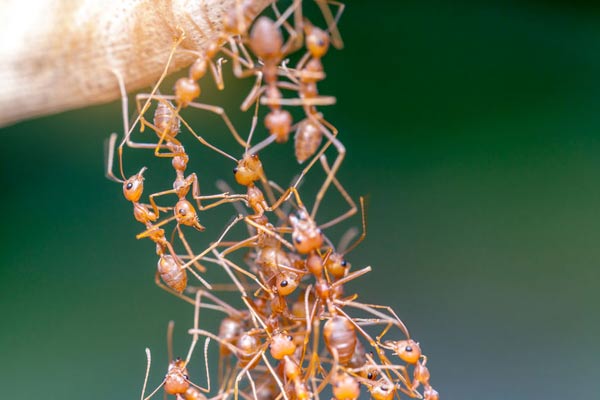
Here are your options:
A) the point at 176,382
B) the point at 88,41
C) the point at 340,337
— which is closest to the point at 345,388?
the point at 340,337

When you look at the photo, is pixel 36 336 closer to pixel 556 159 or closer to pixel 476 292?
pixel 476 292

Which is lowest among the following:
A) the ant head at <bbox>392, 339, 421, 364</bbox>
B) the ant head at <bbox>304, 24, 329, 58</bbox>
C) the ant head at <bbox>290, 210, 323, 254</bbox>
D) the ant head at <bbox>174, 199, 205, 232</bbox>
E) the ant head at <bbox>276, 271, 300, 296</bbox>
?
the ant head at <bbox>392, 339, 421, 364</bbox>

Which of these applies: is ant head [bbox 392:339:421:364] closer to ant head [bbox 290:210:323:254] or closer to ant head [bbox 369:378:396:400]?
ant head [bbox 369:378:396:400]

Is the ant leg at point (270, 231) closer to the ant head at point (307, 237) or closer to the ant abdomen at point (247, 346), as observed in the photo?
the ant head at point (307, 237)

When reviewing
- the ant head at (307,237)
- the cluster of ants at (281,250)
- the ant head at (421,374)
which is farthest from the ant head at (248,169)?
the ant head at (421,374)

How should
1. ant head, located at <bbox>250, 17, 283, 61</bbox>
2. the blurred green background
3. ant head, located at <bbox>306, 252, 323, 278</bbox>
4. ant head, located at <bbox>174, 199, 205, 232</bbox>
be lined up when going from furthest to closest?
the blurred green background < ant head, located at <bbox>174, 199, 205, 232</bbox> < ant head, located at <bbox>306, 252, 323, 278</bbox> < ant head, located at <bbox>250, 17, 283, 61</bbox>

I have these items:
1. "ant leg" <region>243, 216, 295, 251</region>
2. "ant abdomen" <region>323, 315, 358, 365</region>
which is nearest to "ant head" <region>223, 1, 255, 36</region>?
"ant leg" <region>243, 216, 295, 251</region>
